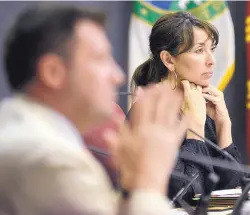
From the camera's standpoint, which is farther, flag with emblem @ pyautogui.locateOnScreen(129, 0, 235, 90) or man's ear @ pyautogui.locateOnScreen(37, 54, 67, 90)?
flag with emblem @ pyautogui.locateOnScreen(129, 0, 235, 90)

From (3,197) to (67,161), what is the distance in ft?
0.24

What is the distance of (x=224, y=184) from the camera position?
1336 millimetres

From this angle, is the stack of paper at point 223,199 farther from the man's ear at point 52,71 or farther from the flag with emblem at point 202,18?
the flag with emblem at point 202,18

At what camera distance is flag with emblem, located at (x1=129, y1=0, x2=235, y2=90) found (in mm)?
2229

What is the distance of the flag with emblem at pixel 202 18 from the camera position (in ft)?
7.31

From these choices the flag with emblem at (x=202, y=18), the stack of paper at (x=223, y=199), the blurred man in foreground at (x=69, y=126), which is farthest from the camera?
the flag with emblem at (x=202, y=18)

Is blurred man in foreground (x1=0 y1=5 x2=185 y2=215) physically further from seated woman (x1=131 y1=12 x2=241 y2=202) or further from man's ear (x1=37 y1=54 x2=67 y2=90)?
seated woman (x1=131 y1=12 x2=241 y2=202)

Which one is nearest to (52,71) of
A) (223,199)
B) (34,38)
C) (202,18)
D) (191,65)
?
(34,38)

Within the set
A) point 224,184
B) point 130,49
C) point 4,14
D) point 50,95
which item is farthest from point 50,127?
point 130,49

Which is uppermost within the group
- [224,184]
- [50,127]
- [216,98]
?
[50,127]

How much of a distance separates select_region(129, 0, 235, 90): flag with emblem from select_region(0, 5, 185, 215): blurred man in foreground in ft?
5.43

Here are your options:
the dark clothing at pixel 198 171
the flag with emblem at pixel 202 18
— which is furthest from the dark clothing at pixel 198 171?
the flag with emblem at pixel 202 18

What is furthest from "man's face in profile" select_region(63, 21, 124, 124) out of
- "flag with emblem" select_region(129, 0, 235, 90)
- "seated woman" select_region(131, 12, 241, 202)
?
"flag with emblem" select_region(129, 0, 235, 90)

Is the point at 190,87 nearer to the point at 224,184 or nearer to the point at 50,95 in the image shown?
the point at 224,184
